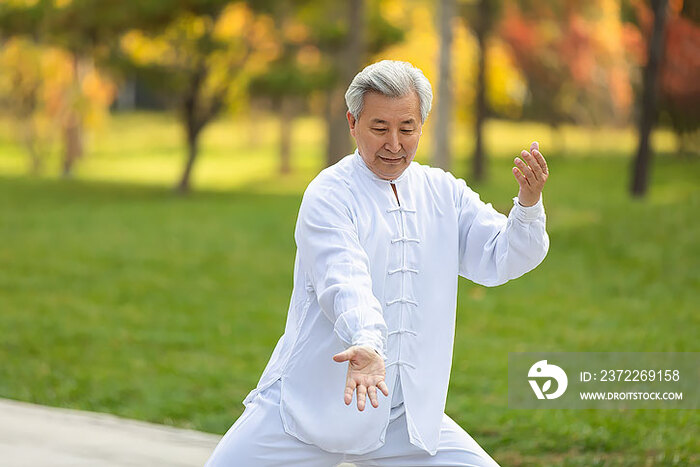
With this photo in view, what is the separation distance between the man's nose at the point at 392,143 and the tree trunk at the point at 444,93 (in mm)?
13159

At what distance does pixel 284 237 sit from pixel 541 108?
23422 millimetres

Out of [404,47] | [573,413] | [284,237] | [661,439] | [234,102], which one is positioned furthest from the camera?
[404,47]

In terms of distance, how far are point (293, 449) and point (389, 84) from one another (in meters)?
1.06

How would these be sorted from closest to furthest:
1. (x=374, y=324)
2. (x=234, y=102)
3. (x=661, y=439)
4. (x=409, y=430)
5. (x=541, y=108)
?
(x=374, y=324), (x=409, y=430), (x=661, y=439), (x=234, y=102), (x=541, y=108)

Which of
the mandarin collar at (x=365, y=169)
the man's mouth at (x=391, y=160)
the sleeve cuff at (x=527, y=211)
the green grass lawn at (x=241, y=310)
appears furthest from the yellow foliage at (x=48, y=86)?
the sleeve cuff at (x=527, y=211)

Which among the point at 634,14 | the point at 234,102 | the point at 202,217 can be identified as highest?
the point at 634,14

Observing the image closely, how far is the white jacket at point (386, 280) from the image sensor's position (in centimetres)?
304

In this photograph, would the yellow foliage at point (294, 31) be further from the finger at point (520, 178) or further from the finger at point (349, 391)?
the finger at point (349, 391)

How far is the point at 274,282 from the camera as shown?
1199cm

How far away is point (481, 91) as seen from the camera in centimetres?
2322

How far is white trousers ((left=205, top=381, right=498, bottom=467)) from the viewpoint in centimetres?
307

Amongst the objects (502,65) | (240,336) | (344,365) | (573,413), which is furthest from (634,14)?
(344,365)

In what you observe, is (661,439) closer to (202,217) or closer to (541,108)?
(202,217)

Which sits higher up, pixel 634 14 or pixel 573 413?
pixel 634 14
